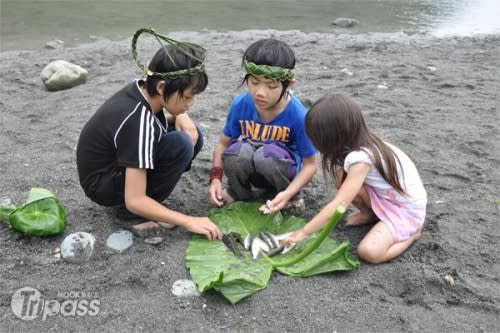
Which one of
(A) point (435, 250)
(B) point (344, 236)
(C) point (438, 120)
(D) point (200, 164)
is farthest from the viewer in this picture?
(C) point (438, 120)

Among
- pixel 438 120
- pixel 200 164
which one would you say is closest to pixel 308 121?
pixel 200 164

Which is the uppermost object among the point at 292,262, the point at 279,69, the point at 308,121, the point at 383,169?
the point at 279,69

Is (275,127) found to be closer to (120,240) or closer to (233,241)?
(233,241)

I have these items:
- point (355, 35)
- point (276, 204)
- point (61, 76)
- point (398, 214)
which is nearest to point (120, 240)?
point (276, 204)

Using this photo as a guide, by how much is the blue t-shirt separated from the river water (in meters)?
4.96

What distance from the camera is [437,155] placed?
3.17 meters

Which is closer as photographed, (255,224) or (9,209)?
(9,209)

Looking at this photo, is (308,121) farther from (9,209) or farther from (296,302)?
(9,209)

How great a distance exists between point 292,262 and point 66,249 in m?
1.03

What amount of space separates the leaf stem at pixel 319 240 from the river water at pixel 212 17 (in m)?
5.69

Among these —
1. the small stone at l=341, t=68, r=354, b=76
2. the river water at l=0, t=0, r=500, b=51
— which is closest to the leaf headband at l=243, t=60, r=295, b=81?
the small stone at l=341, t=68, r=354, b=76

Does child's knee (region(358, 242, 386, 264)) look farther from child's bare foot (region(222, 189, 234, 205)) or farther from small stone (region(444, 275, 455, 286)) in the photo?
child's bare foot (region(222, 189, 234, 205))

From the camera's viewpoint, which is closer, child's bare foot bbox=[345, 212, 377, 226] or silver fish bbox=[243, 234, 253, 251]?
silver fish bbox=[243, 234, 253, 251]

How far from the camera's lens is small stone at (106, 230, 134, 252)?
7.15 ft
